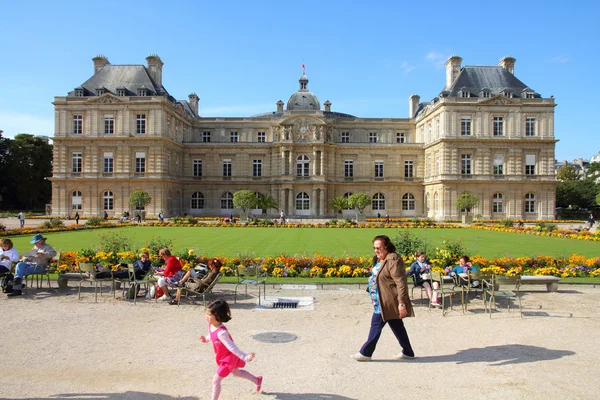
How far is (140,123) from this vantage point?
45.0 meters

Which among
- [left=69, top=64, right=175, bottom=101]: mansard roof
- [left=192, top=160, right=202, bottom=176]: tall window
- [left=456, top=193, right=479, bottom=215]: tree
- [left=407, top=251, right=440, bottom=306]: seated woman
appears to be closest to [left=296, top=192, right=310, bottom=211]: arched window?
[left=192, top=160, right=202, bottom=176]: tall window

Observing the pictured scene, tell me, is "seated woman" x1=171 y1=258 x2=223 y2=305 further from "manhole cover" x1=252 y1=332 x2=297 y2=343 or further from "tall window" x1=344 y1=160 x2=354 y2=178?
"tall window" x1=344 y1=160 x2=354 y2=178

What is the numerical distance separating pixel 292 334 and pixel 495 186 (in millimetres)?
42368

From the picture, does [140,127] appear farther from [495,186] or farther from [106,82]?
[495,186]

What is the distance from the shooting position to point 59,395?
536 cm

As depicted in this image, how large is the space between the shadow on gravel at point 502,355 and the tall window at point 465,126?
4056cm

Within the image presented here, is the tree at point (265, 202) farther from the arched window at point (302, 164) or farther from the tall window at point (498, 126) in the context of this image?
the tall window at point (498, 126)

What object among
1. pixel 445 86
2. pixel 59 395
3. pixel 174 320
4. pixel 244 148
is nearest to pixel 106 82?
pixel 244 148

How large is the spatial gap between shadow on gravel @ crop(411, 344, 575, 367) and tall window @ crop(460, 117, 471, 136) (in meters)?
40.6

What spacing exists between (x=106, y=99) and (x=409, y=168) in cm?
3338

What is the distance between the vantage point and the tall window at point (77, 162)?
4547 centimetres

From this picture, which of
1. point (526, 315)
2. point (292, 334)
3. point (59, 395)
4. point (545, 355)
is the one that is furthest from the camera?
point (526, 315)

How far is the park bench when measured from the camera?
11.4m

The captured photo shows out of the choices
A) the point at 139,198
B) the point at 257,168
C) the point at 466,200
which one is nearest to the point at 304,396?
the point at 139,198
